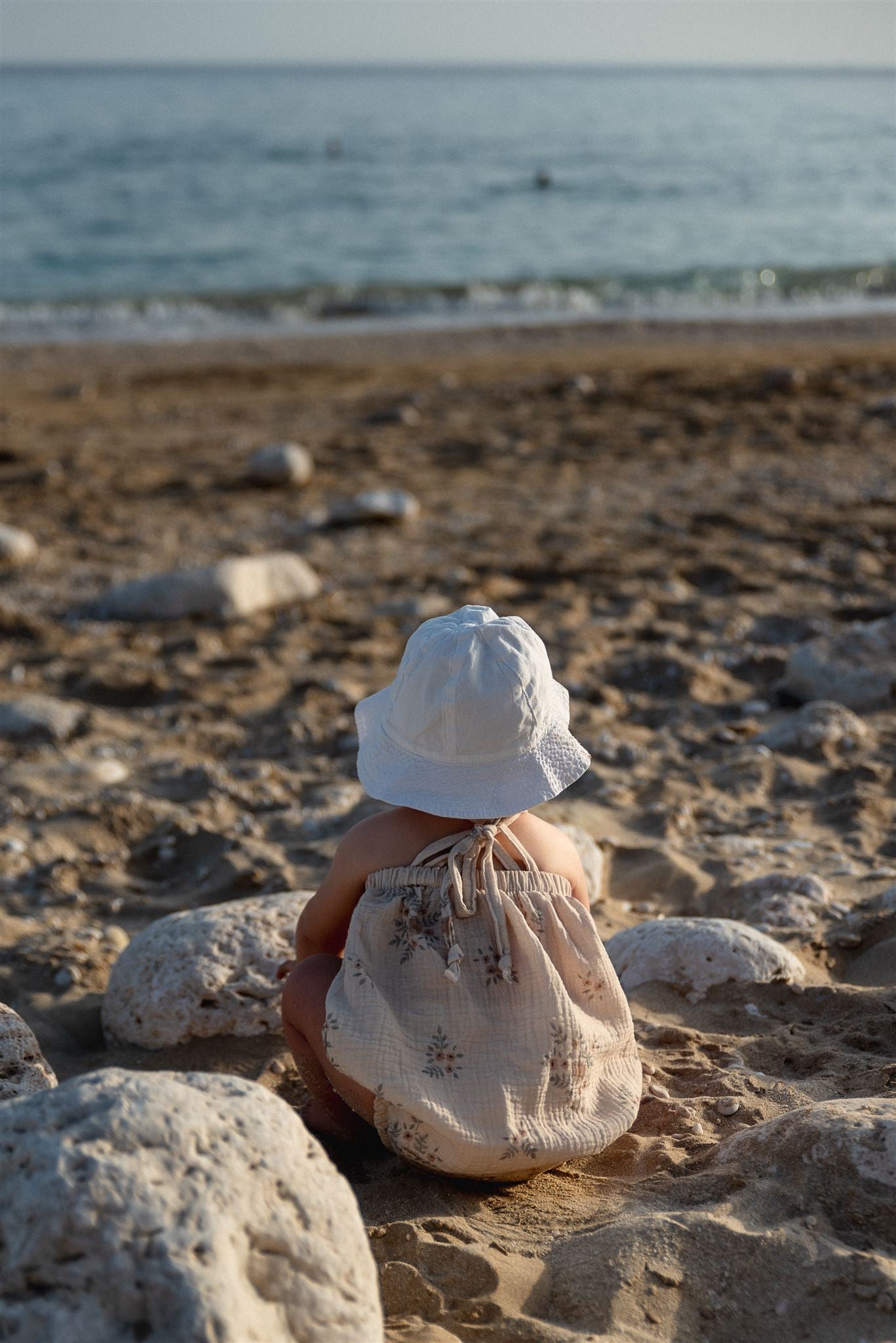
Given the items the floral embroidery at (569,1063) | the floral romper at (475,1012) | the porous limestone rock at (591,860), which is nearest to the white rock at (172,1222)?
the floral romper at (475,1012)

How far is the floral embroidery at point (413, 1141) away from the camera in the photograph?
2186mm

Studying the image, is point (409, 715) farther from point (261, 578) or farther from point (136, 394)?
point (136, 394)

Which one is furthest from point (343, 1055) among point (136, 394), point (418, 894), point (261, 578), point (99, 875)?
point (136, 394)

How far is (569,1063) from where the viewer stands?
222 cm

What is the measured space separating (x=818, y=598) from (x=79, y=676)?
9.96 ft

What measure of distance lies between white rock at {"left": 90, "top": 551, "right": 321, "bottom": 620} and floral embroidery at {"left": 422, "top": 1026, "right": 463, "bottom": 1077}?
337cm

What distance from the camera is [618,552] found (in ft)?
19.5

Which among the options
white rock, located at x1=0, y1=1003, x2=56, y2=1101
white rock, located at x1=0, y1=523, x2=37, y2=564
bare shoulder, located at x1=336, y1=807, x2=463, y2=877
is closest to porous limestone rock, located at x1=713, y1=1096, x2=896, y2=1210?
bare shoulder, located at x1=336, y1=807, x2=463, y2=877

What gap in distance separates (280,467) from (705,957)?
4.92 meters

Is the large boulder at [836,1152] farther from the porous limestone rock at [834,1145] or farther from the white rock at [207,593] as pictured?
the white rock at [207,593]

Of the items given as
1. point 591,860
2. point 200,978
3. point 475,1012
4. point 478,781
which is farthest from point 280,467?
point 475,1012

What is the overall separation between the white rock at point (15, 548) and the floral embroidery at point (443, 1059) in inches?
176

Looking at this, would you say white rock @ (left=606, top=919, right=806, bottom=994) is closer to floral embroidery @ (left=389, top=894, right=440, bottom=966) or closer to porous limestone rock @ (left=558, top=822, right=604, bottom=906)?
porous limestone rock @ (left=558, top=822, right=604, bottom=906)

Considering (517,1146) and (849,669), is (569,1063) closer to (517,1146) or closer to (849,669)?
(517,1146)
